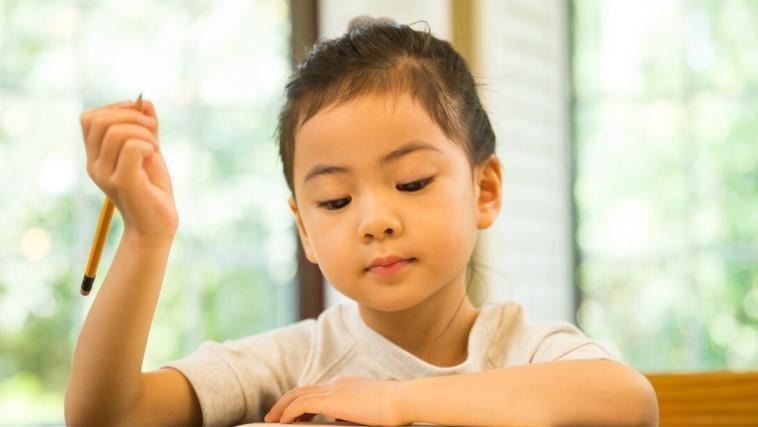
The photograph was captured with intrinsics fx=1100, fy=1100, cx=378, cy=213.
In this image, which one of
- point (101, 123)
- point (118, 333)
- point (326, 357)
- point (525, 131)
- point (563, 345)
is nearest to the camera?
point (101, 123)

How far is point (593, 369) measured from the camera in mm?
1016

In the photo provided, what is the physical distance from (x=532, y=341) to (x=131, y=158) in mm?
519

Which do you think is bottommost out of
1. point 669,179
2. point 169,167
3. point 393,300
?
point 669,179

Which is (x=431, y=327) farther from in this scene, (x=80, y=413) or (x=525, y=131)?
(x=525, y=131)

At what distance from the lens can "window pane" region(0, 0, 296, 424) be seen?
124 inches

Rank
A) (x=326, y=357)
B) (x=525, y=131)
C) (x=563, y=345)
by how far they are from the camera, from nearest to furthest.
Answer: (x=563, y=345) → (x=326, y=357) → (x=525, y=131)

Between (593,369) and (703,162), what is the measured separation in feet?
7.82

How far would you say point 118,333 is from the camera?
1063 mm

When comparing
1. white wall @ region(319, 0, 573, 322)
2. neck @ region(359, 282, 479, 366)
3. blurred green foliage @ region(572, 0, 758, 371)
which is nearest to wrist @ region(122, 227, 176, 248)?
neck @ region(359, 282, 479, 366)

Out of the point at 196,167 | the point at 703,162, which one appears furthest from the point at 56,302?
the point at 703,162

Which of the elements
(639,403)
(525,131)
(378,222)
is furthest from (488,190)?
(525,131)

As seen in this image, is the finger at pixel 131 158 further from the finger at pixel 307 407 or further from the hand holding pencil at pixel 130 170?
the finger at pixel 307 407

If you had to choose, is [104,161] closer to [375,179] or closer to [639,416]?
[375,179]

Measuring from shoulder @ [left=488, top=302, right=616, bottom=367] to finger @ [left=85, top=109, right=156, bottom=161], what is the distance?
49 cm
